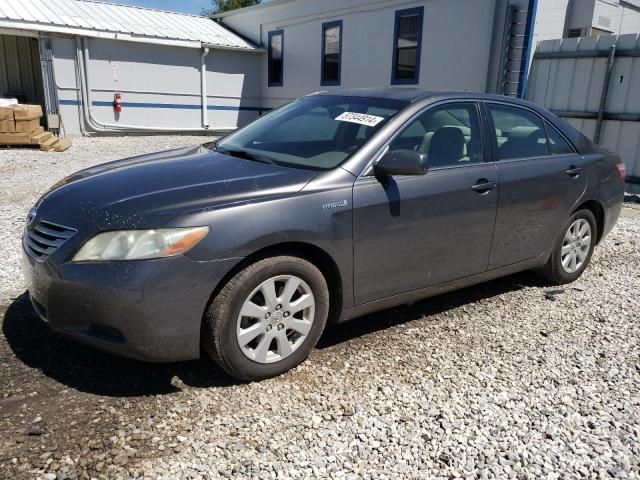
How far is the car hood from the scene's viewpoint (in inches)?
109

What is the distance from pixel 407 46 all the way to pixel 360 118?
439 inches

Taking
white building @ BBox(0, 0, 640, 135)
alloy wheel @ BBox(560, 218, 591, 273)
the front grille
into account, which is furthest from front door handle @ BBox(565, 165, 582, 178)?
white building @ BBox(0, 0, 640, 135)

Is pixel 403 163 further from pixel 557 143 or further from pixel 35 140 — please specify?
pixel 35 140

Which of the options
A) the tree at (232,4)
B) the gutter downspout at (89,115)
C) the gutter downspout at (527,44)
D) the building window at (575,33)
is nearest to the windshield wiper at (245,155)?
the gutter downspout at (527,44)

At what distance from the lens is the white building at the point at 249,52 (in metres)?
11.6

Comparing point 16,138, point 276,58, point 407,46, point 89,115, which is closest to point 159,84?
point 89,115

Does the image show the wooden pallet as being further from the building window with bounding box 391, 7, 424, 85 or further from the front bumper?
the front bumper

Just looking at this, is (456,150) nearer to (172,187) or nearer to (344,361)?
(344,361)

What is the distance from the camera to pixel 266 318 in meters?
3.00

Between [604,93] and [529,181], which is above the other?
[604,93]

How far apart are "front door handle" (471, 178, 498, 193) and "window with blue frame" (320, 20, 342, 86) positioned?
1277 centimetres

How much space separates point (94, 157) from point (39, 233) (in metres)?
9.76

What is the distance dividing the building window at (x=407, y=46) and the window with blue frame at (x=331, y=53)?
218 cm

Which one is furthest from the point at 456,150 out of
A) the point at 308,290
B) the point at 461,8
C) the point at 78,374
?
the point at 461,8
